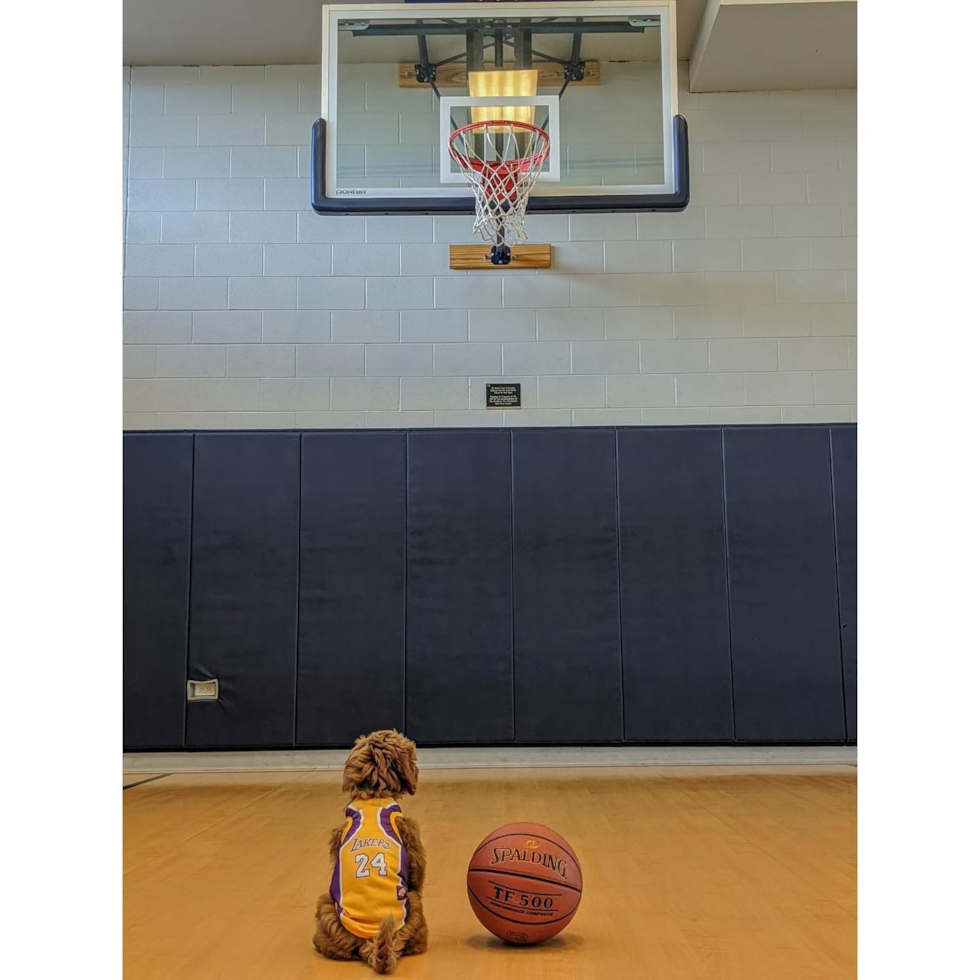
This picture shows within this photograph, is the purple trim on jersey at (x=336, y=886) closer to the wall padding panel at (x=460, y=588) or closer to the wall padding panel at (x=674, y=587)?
the wall padding panel at (x=460, y=588)

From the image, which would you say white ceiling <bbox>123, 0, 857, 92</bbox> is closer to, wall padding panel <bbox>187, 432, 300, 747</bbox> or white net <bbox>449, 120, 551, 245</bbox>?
white net <bbox>449, 120, 551, 245</bbox>

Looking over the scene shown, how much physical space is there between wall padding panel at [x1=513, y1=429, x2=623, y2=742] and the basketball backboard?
6.73ft

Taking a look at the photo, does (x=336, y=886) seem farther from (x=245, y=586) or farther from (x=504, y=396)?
(x=504, y=396)

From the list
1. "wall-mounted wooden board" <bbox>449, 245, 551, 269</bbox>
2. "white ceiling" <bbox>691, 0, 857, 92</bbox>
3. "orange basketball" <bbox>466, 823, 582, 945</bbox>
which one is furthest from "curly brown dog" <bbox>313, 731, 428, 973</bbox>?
"white ceiling" <bbox>691, 0, 857, 92</bbox>

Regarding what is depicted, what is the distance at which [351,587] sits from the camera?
665 cm

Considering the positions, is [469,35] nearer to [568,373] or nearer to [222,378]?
[568,373]

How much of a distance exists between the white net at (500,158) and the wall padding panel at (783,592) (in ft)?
8.24

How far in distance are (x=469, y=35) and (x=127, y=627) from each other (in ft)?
13.3

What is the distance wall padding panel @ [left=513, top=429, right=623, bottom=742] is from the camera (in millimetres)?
6594

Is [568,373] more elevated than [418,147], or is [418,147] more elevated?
[418,147]

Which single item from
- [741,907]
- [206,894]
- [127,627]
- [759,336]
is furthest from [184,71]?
[741,907]
